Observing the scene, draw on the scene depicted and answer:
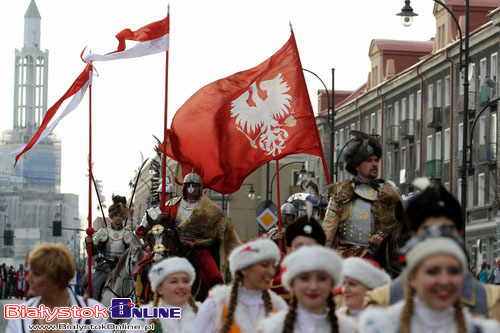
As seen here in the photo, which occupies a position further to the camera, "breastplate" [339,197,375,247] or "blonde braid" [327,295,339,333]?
"breastplate" [339,197,375,247]

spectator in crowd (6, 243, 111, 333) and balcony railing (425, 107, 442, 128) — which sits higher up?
balcony railing (425, 107, 442, 128)

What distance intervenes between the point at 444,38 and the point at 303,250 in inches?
2336

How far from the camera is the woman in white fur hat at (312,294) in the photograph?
24.5 feet

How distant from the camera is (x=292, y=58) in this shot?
57.2 feet

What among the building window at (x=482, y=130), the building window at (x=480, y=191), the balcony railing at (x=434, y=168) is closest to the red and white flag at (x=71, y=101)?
the building window at (x=482, y=130)

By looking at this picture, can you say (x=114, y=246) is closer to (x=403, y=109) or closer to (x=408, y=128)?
(x=408, y=128)

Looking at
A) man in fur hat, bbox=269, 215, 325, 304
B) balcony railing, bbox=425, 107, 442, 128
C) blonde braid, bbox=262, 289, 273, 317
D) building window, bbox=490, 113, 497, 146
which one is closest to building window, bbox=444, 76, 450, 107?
balcony railing, bbox=425, 107, 442, 128

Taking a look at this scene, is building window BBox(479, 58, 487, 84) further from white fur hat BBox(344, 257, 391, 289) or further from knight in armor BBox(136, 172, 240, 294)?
white fur hat BBox(344, 257, 391, 289)

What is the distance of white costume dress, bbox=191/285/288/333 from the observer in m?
9.02

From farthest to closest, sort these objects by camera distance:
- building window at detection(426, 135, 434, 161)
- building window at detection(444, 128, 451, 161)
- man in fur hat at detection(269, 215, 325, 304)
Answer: building window at detection(426, 135, 434, 161), building window at detection(444, 128, 451, 161), man in fur hat at detection(269, 215, 325, 304)

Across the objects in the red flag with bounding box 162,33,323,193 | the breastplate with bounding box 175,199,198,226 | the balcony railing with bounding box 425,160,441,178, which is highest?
the balcony railing with bounding box 425,160,441,178

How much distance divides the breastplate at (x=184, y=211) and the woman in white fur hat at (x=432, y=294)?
1074 cm

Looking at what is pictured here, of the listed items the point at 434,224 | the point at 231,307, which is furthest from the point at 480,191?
the point at 434,224

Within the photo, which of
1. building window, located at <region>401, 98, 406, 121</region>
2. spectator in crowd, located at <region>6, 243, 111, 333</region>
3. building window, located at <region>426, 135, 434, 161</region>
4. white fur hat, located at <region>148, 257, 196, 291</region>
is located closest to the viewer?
spectator in crowd, located at <region>6, 243, 111, 333</region>
